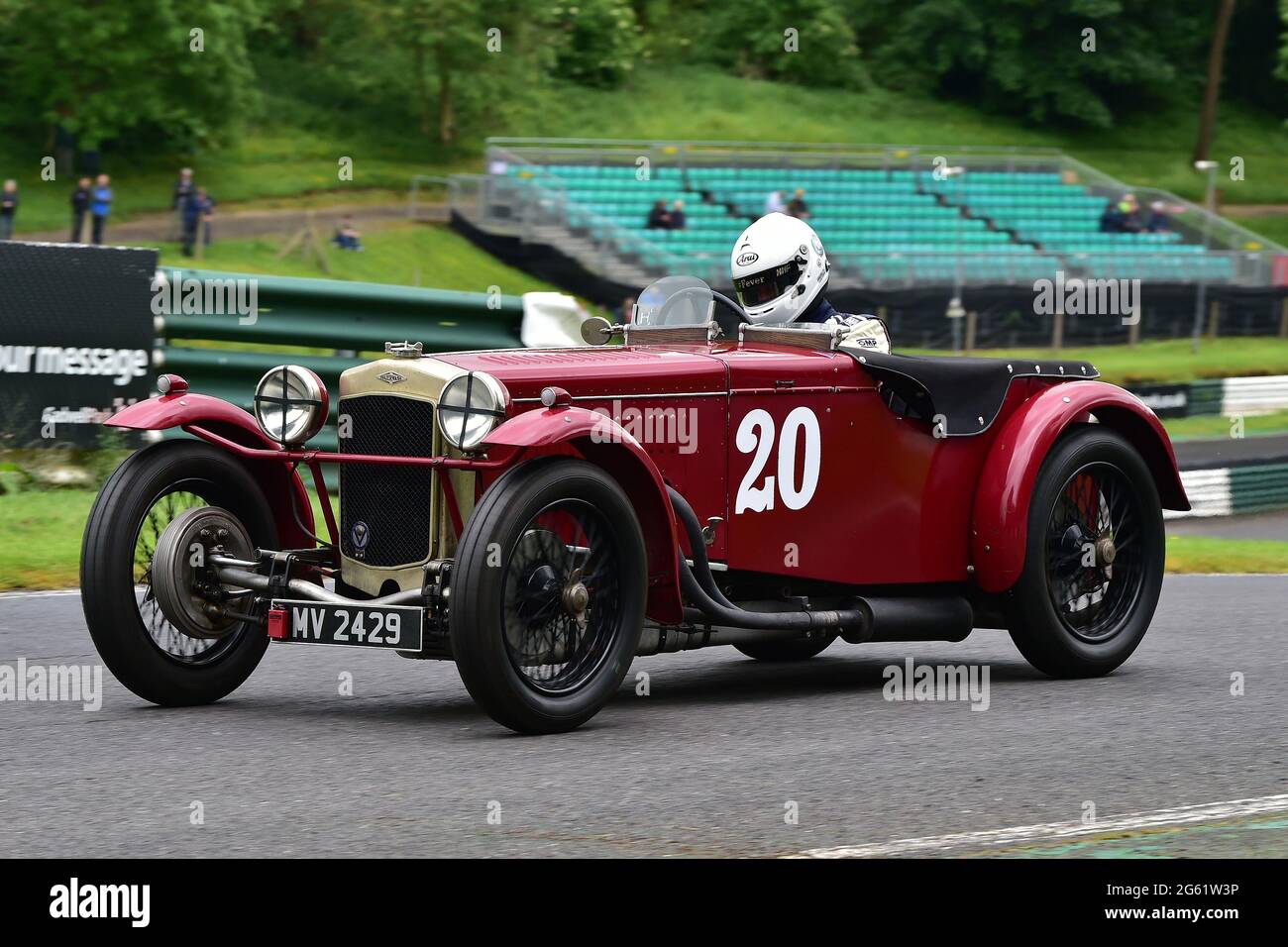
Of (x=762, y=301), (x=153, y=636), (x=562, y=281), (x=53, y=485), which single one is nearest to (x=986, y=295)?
(x=562, y=281)

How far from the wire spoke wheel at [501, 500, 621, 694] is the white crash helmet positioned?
5.64ft

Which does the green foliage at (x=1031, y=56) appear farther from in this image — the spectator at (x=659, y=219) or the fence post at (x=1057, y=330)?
the spectator at (x=659, y=219)

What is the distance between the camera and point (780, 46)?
1933 inches

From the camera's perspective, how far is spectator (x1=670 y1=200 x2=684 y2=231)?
29.1 metres

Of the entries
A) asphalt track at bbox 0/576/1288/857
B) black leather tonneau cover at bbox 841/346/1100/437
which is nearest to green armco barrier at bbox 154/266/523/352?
asphalt track at bbox 0/576/1288/857

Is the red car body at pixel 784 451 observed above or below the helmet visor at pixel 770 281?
below

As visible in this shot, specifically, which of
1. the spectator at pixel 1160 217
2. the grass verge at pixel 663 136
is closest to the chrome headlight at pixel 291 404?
the grass verge at pixel 663 136

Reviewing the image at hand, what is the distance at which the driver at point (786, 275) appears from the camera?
294 inches

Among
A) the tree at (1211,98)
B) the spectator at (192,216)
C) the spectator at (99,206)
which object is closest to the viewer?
the spectator at (99,206)

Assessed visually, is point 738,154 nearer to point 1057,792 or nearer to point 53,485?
point 53,485
